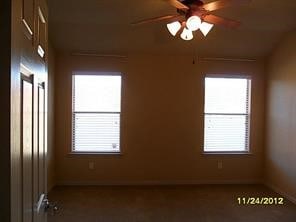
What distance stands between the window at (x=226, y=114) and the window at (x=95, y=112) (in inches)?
65.2

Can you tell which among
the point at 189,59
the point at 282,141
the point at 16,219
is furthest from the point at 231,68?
the point at 16,219

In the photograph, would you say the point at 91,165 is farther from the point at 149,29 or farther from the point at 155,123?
the point at 149,29

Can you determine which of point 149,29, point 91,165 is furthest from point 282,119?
point 91,165

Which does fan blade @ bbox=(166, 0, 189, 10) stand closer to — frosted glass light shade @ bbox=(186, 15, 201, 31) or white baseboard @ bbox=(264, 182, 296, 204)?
frosted glass light shade @ bbox=(186, 15, 201, 31)

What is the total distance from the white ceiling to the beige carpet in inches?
94.0

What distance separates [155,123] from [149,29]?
5.44 ft

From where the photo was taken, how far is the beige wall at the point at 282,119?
15.4 feet

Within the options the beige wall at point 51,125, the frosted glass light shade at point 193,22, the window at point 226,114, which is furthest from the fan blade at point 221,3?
the beige wall at point 51,125

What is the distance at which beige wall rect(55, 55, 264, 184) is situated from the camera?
534cm

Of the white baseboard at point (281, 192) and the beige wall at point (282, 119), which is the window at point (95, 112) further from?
the white baseboard at point (281, 192)

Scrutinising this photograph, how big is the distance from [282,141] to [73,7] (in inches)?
151

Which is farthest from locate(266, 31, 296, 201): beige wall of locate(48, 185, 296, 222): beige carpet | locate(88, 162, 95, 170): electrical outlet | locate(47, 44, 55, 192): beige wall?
locate(47, 44, 55, 192): beige wall

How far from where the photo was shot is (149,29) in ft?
15.8

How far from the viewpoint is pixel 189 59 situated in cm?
549
